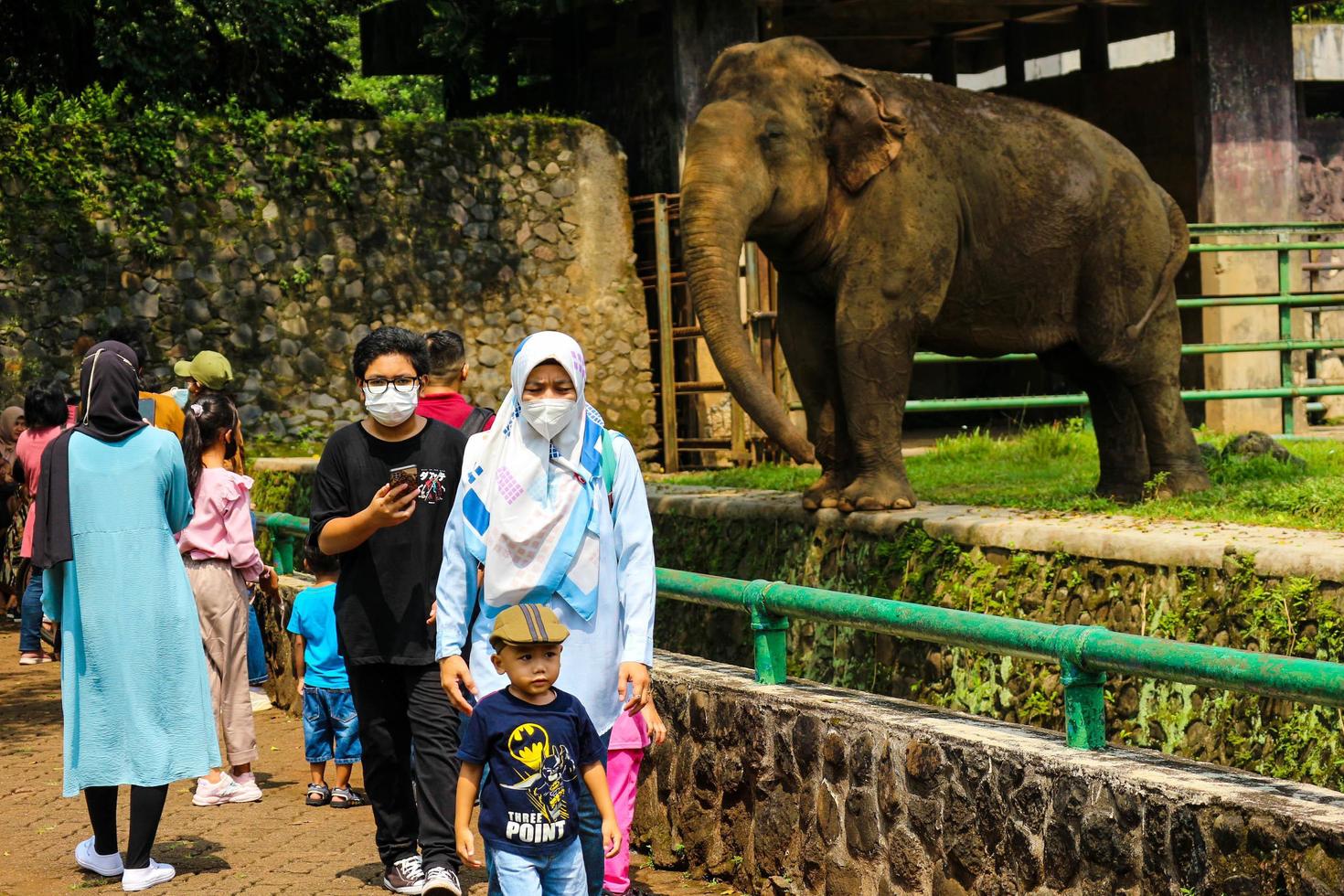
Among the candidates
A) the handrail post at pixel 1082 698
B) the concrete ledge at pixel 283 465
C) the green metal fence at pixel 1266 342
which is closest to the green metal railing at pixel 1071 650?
the handrail post at pixel 1082 698

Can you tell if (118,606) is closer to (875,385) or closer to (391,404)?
(391,404)

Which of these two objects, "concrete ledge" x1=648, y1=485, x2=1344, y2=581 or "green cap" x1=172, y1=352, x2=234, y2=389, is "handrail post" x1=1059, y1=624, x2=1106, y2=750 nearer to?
"concrete ledge" x1=648, y1=485, x2=1344, y2=581

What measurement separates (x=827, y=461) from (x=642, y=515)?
4495 millimetres

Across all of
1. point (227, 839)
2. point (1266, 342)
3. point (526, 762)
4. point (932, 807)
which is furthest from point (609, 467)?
point (1266, 342)

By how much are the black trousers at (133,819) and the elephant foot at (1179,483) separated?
5.14 meters

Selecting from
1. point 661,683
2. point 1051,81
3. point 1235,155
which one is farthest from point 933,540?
point 1051,81

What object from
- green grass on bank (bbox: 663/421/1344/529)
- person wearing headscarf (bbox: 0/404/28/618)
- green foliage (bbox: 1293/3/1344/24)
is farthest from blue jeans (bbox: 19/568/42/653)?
green foliage (bbox: 1293/3/1344/24)

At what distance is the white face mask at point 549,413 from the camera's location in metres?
4.92

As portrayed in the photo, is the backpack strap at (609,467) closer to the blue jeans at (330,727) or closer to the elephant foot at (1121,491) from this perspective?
the blue jeans at (330,727)

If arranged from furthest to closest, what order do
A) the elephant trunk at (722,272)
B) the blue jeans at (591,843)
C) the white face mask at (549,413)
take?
the elephant trunk at (722,272) < the white face mask at (549,413) < the blue jeans at (591,843)

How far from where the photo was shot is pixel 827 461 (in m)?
9.55

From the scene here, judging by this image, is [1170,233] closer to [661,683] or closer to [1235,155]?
[661,683]

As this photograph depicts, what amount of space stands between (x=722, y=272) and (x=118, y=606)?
343 cm

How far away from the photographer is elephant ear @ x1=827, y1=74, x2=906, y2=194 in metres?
8.96
